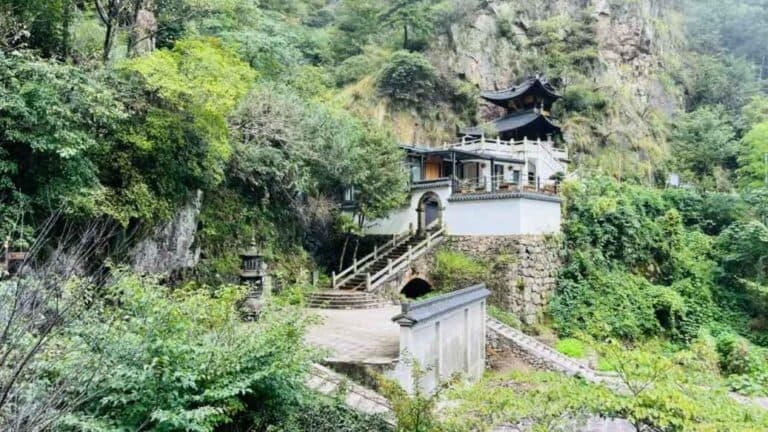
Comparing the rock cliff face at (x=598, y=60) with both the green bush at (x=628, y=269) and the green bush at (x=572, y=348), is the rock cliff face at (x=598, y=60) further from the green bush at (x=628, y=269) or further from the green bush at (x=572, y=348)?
the green bush at (x=572, y=348)

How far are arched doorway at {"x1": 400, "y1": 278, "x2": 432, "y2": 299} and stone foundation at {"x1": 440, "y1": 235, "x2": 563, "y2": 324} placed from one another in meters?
2.23

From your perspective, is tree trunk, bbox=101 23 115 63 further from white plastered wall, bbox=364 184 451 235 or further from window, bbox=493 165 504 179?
window, bbox=493 165 504 179

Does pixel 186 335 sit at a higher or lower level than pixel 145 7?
lower

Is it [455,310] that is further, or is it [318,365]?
[455,310]

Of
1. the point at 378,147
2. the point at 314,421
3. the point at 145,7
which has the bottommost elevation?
the point at 314,421

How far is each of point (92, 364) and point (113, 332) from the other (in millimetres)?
631

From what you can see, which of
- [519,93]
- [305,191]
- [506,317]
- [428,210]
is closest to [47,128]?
[305,191]

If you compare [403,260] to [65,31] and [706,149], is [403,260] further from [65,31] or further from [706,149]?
[706,149]

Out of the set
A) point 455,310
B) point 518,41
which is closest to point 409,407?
point 455,310

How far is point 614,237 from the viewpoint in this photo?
20562 mm

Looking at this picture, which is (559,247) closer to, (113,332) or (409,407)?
(409,407)

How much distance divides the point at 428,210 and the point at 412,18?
18.3 meters

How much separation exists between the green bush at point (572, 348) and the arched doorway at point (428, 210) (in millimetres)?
7181

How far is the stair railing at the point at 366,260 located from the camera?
1750 cm
